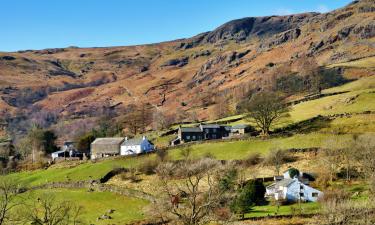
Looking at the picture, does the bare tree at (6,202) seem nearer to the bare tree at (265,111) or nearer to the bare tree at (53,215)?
the bare tree at (53,215)

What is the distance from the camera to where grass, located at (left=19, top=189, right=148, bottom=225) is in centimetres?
7051

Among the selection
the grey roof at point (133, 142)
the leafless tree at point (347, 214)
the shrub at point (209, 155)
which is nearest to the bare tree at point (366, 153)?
the leafless tree at point (347, 214)

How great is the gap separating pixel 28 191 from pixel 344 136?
66922 millimetres

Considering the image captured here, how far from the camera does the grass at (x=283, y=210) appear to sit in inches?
2475

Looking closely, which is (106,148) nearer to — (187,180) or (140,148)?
(140,148)

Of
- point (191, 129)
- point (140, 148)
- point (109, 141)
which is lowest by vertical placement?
point (140, 148)

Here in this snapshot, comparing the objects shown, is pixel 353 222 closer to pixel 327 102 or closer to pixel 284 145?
pixel 284 145

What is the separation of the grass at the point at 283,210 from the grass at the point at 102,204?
1750 cm

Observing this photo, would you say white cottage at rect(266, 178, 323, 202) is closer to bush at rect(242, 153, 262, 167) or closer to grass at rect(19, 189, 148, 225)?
bush at rect(242, 153, 262, 167)

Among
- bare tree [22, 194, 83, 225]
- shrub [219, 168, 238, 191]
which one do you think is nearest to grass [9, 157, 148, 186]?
bare tree [22, 194, 83, 225]

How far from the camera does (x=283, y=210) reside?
66000 millimetres

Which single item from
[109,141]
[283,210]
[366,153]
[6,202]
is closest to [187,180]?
[283,210]

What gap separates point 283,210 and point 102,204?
3251cm

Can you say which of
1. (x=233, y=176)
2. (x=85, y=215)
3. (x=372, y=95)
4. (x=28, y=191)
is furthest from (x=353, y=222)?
(x=372, y=95)
